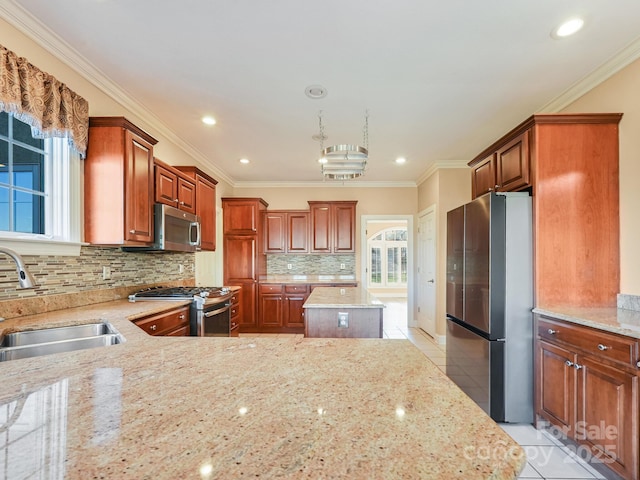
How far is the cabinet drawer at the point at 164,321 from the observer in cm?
211

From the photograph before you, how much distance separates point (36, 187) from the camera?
213 cm

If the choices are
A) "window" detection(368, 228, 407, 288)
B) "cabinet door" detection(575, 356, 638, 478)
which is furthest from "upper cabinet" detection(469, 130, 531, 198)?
"window" detection(368, 228, 407, 288)

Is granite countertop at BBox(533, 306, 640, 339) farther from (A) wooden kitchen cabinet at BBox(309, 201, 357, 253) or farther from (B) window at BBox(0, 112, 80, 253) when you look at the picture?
(A) wooden kitchen cabinet at BBox(309, 201, 357, 253)

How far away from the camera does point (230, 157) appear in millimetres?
4488

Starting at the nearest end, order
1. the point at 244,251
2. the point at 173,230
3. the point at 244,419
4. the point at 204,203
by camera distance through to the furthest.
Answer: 1. the point at 244,419
2. the point at 173,230
3. the point at 204,203
4. the point at 244,251

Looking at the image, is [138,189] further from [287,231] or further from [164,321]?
[287,231]

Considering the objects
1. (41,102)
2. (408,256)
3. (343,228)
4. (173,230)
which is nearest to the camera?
(41,102)

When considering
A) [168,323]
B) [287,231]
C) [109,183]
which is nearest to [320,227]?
[287,231]

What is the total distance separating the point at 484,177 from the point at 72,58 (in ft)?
11.4

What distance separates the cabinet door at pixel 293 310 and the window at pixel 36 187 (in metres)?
3.23

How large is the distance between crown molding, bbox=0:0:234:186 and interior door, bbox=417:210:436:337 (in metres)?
3.87

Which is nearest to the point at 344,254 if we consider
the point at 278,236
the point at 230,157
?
the point at 278,236

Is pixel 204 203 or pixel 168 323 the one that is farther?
pixel 204 203

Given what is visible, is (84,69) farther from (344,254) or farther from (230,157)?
(344,254)
